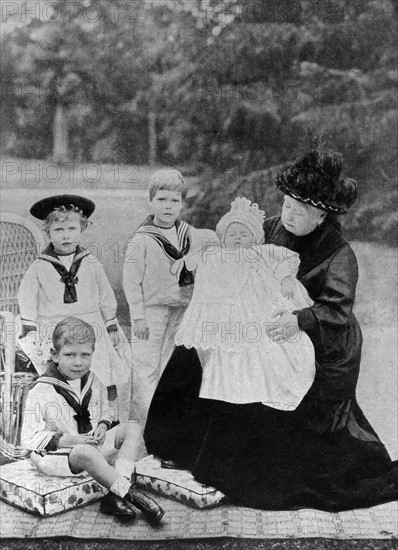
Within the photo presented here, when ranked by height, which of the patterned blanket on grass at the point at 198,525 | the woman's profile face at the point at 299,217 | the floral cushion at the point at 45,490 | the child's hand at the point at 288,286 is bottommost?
the patterned blanket on grass at the point at 198,525

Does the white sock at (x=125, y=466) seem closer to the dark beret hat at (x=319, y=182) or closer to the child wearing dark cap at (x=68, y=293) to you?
the child wearing dark cap at (x=68, y=293)

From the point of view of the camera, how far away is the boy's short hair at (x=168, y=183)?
336cm

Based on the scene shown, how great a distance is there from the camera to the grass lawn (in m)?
3.31

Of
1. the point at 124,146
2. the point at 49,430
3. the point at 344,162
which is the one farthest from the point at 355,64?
the point at 49,430

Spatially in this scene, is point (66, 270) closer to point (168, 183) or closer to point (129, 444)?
point (168, 183)

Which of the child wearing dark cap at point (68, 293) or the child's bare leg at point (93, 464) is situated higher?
the child wearing dark cap at point (68, 293)

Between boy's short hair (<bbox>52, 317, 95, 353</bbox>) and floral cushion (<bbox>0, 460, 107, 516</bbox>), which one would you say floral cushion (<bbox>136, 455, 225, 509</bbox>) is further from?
boy's short hair (<bbox>52, 317, 95, 353</bbox>)

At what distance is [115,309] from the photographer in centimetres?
336

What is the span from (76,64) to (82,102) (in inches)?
7.6

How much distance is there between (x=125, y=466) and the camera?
131 inches

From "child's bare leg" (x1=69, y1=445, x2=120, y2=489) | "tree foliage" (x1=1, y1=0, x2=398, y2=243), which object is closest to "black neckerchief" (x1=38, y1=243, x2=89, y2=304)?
"tree foliage" (x1=1, y1=0, x2=398, y2=243)

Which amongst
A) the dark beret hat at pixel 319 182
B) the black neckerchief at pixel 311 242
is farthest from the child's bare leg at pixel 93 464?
the dark beret hat at pixel 319 182

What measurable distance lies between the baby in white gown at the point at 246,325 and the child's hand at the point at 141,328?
16 cm

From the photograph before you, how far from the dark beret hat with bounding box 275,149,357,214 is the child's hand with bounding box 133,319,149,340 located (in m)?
0.98
